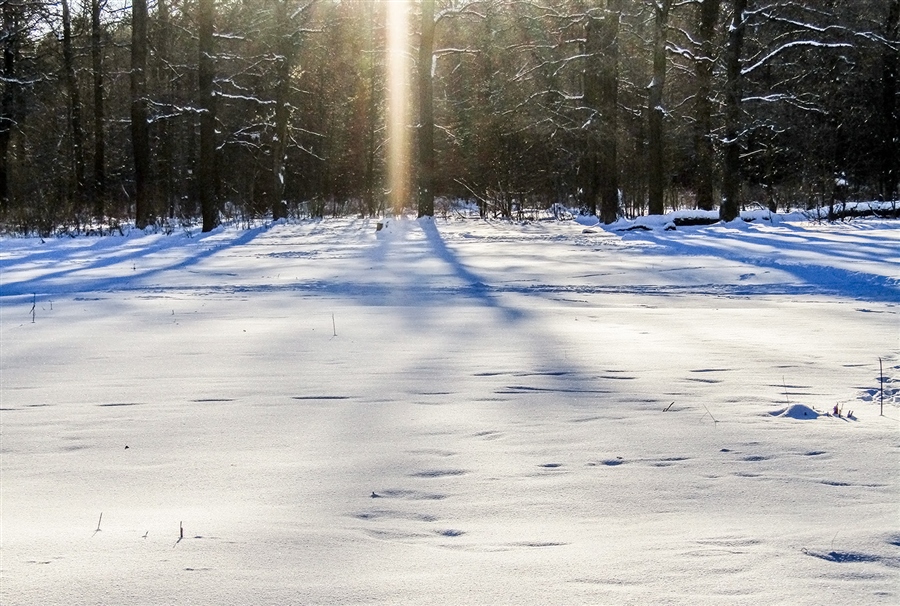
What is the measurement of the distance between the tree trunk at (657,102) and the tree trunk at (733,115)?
→ 1531 millimetres

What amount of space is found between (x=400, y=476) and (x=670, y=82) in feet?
94.9

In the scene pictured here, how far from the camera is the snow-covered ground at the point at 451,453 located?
87.0 inches

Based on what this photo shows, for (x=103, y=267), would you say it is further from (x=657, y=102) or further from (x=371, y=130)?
(x=371, y=130)

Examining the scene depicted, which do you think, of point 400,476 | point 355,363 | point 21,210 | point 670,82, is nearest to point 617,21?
point 670,82

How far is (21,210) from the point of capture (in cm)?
2081

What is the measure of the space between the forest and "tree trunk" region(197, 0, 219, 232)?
0.05 metres

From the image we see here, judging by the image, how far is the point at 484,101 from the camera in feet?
98.7

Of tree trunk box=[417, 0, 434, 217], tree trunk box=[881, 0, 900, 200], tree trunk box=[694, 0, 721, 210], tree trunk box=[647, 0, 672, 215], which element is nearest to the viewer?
tree trunk box=[647, 0, 672, 215]

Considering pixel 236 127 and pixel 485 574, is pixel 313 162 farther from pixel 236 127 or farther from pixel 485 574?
pixel 485 574

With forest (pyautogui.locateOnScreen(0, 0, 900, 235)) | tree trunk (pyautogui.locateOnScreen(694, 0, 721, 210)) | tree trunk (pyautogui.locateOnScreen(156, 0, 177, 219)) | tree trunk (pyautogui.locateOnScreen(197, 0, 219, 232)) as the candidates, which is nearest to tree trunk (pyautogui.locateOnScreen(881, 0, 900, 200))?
forest (pyautogui.locateOnScreen(0, 0, 900, 235))

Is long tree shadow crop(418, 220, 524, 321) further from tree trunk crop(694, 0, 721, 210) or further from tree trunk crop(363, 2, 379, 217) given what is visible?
tree trunk crop(363, 2, 379, 217)

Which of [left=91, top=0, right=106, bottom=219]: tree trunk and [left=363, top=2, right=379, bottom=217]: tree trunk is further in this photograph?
[left=363, top=2, right=379, bottom=217]: tree trunk

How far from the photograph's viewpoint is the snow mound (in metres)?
3.66

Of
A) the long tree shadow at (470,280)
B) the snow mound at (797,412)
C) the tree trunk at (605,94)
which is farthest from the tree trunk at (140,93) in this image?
the snow mound at (797,412)
